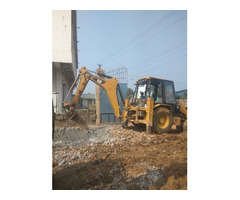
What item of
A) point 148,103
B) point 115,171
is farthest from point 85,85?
point 115,171

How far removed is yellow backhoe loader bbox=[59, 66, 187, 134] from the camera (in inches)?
200

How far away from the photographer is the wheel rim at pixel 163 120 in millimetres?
5405

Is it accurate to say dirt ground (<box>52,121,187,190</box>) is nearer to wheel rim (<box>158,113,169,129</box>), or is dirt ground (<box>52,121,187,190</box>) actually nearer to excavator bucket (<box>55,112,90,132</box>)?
excavator bucket (<box>55,112,90,132</box>)

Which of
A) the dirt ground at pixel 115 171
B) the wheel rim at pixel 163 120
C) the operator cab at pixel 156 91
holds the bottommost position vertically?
the dirt ground at pixel 115 171

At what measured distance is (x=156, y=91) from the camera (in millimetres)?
5539

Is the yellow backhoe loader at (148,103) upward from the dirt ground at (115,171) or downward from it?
upward

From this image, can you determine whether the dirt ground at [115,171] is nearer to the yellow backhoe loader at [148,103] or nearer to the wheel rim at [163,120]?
the yellow backhoe loader at [148,103]

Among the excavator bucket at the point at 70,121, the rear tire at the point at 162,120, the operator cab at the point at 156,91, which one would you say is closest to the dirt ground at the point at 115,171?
the excavator bucket at the point at 70,121

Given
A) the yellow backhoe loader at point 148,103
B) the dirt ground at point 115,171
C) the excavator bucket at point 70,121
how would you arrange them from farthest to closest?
the yellow backhoe loader at point 148,103
the excavator bucket at point 70,121
the dirt ground at point 115,171

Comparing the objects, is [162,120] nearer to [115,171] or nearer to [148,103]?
[148,103]

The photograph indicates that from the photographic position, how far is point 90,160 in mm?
2752
